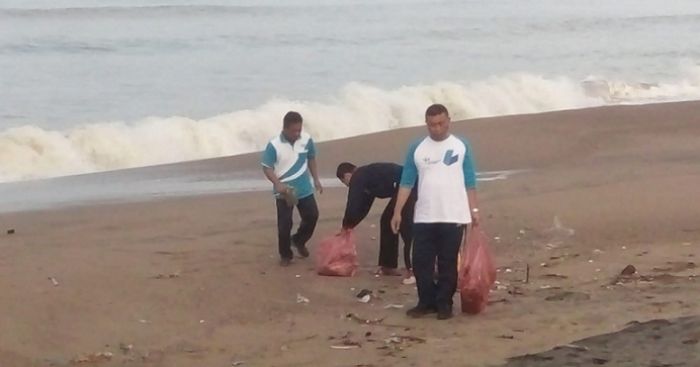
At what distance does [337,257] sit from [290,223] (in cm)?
69

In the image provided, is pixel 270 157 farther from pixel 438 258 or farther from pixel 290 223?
pixel 438 258

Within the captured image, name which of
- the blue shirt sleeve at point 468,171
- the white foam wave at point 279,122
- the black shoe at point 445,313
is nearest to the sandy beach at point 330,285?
the black shoe at point 445,313

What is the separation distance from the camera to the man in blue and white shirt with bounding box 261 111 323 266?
10430 mm

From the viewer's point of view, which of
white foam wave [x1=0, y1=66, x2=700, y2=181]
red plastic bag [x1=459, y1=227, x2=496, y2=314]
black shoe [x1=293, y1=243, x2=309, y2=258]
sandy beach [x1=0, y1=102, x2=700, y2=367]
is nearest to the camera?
sandy beach [x1=0, y1=102, x2=700, y2=367]

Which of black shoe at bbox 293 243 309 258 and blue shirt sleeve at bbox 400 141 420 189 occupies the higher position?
blue shirt sleeve at bbox 400 141 420 189

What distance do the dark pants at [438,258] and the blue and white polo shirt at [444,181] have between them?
2.7 inches

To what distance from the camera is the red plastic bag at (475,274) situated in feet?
27.8

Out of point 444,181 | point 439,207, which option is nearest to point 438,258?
point 439,207

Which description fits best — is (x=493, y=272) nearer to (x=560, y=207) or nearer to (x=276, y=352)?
(x=276, y=352)

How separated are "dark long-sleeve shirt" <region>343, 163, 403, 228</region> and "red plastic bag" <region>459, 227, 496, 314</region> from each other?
1514 mm

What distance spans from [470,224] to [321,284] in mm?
1594

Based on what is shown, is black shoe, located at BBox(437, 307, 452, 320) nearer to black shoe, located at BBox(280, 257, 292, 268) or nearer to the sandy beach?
the sandy beach

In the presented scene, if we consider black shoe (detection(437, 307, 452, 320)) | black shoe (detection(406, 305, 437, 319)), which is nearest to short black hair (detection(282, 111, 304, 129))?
black shoe (detection(406, 305, 437, 319))

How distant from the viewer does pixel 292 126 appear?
34.2ft
